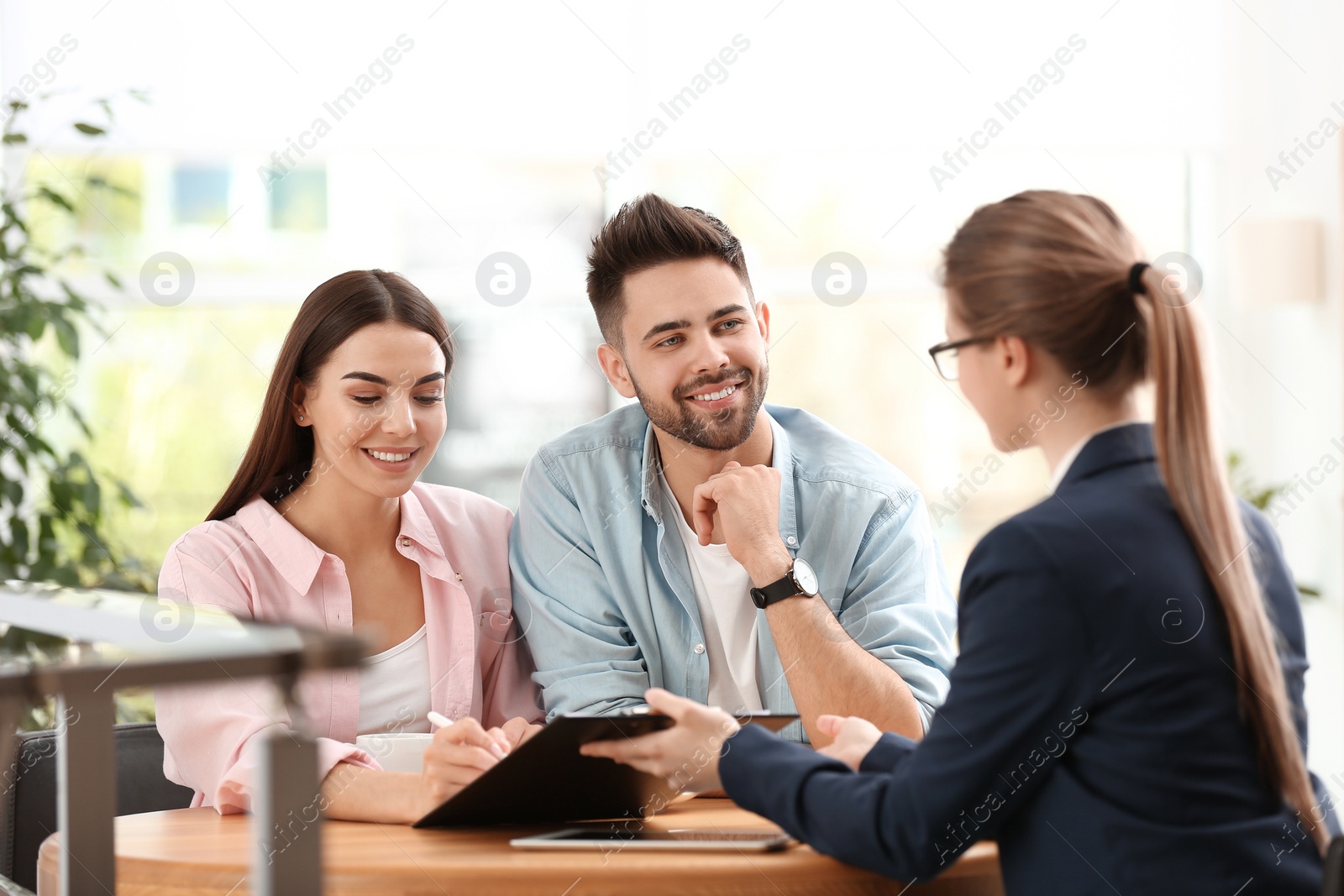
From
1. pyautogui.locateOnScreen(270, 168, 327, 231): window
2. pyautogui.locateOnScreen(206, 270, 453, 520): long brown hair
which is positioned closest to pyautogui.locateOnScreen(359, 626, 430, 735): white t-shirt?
pyautogui.locateOnScreen(206, 270, 453, 520): long brown hair

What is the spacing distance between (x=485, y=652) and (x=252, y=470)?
0.51 m

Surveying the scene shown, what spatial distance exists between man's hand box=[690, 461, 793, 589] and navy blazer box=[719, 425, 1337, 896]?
0.70 m

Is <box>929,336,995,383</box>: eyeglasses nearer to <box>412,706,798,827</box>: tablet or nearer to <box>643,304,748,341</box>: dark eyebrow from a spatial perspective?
<box>412,706,798,827</box>: tablet

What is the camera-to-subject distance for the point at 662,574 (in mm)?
2037

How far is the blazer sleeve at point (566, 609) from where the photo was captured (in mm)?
1874

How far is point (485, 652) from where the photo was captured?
6.70 feet

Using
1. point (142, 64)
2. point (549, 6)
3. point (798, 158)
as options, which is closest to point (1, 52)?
point (142, 64)

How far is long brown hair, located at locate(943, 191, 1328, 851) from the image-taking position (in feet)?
3.78

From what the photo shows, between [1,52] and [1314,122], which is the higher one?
[1,52]

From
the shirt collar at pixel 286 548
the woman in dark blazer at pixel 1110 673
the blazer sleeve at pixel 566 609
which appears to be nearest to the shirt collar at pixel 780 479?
the blazer sleeve at pixel 566 609

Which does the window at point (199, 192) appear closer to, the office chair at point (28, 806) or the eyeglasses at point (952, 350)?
the office chair at point (28, 806)

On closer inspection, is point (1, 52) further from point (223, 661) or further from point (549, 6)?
point (223, 661)

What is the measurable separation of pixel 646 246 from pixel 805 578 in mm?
690

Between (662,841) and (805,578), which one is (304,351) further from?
(662,841)
